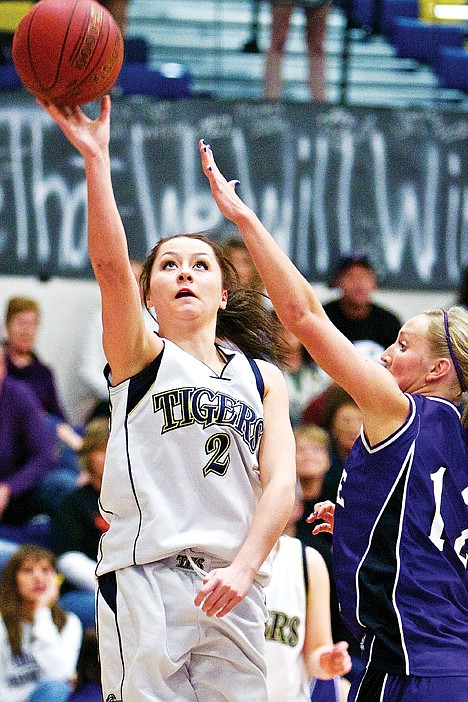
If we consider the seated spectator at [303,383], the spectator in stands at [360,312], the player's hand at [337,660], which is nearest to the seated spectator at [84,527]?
the seated spectator at [303,383]

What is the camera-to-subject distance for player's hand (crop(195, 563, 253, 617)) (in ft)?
9.95

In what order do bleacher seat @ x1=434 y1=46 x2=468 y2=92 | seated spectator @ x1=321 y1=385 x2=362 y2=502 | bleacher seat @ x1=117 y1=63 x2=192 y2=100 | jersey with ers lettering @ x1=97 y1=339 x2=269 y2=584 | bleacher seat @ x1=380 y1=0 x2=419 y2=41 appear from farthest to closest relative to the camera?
bleacher seat @ x1=380 y1=0 x2=419 y2=41 → bleacher seat @ x1=434 y1=46 x2=468 y2=92 → bleacher seat @ x1=117 y1=63 x2=192 y2=100 → seated spectator @ x1=321 y1=385 x2=362 y2=502 → jersey with ers lettering @ x1=97 y1=339 x2=269 y2=584

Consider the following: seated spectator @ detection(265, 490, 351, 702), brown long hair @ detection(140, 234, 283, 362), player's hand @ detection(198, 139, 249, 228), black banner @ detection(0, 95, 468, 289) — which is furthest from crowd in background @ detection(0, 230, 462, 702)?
player's hand @ detection(198, 139, 249, 228)

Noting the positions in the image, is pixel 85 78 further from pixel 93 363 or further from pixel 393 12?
pixel 393 12

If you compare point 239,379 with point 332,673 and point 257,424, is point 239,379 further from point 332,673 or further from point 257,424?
point 332,673

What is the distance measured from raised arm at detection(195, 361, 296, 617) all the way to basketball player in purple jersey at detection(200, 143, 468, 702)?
0.17 m

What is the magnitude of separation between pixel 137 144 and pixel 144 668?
5.89 m

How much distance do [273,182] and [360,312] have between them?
137 cm

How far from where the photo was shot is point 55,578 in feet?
19.3

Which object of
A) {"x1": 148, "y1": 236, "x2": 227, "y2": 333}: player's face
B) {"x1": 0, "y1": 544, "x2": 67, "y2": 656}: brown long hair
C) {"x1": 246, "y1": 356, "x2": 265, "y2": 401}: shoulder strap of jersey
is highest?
{"x1": 148, "y1": 236, "x2": 227, "y2": 333}: player's face

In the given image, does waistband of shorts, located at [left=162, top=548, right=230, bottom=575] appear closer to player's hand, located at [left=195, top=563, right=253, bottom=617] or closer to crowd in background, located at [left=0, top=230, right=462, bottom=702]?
player's hand, located at [left=195, top=563, right=253, bottom=617]

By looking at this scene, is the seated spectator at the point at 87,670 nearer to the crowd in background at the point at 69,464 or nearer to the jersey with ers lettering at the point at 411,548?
the crowd in background at the point at 69,464

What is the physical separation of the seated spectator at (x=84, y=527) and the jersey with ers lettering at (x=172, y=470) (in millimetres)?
3023

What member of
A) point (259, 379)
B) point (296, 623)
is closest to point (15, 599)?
point (296, 623)
